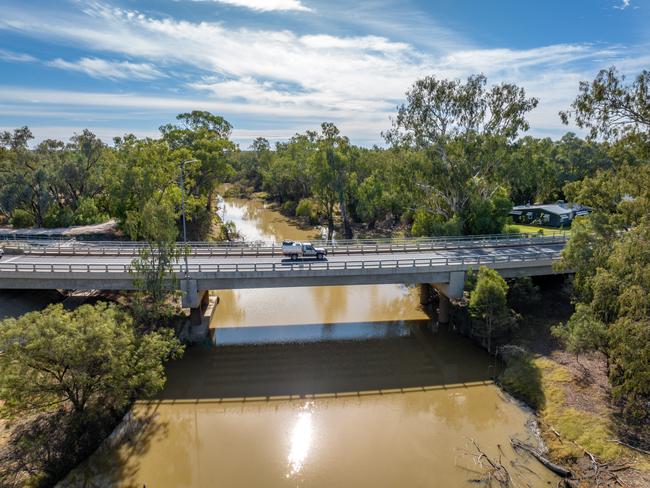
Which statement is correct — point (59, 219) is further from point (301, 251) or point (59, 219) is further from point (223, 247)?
point (301, 251)

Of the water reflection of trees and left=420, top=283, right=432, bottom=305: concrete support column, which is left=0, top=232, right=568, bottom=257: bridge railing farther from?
the water reflection of trees

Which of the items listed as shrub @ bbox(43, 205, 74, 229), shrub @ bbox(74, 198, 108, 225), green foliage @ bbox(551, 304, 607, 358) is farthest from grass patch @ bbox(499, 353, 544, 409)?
shrub @ bbox(43, 205, 74, 229)

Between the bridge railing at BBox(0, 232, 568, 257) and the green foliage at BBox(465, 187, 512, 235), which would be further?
the green foliage at BBox(465, 187, 512, 235)

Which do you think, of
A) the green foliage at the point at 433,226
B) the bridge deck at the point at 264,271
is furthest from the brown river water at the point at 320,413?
the green foliage at the point at 433,226

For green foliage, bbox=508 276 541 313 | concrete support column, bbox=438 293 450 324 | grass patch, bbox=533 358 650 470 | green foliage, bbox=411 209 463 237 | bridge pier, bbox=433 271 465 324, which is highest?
green foliage, bbox=411 209 463 237

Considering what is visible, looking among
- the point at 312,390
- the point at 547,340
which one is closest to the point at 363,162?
the point at 547,340
